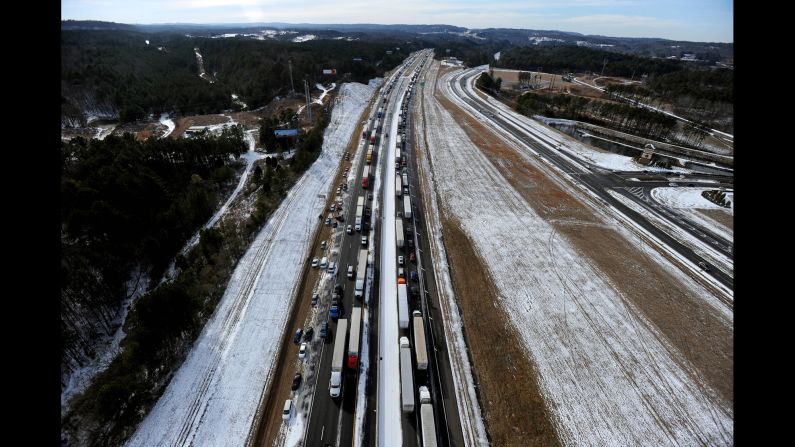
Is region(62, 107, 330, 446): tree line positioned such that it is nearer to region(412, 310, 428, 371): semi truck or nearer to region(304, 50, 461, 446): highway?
region(304, 50, 461, 446): highway

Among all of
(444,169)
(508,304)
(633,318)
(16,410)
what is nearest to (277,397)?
(508,304)

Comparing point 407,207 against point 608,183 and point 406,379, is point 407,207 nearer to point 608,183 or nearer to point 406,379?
point 406,379

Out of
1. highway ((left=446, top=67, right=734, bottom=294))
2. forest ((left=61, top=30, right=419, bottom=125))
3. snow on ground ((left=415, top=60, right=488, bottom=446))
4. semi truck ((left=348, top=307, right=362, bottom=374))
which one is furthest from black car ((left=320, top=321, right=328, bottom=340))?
forest ((left=61, top=30, right=419, bottom=125))

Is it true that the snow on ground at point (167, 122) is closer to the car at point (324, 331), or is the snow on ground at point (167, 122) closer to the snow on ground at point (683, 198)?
the car at point (324, 331)

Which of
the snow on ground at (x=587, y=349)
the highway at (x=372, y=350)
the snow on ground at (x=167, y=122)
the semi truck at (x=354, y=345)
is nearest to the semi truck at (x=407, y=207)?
the highway at (x=372, y=350)

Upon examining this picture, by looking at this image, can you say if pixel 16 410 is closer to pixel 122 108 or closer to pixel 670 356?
pixel 670 356

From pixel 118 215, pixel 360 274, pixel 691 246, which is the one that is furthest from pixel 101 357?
pixel 691 246
